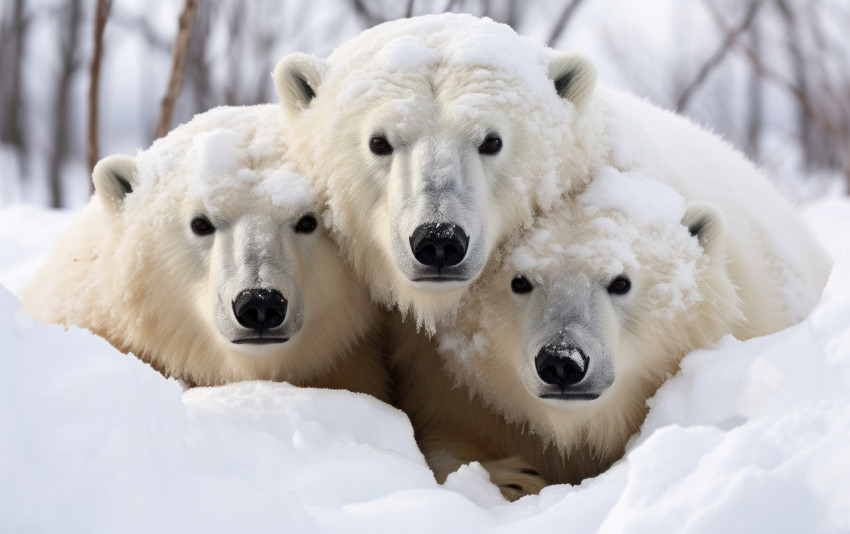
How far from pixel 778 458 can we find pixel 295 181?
5.38ft

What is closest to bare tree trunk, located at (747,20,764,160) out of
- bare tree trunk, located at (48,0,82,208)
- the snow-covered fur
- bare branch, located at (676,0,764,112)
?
bare branch, located at (676,0,764,112)

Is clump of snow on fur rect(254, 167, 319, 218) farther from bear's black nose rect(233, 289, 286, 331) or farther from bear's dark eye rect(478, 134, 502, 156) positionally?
bear's dark eye rect(478, 134, 502, 156)

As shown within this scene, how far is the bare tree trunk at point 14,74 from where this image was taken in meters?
13.5

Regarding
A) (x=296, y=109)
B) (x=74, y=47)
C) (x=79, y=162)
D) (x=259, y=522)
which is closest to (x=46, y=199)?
(x=79, y=162)

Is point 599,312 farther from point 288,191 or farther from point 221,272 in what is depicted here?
point 221,272

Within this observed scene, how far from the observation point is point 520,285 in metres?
2.59

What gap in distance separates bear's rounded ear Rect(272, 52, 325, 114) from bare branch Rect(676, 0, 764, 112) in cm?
890

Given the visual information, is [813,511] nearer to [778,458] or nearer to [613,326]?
[778,458]

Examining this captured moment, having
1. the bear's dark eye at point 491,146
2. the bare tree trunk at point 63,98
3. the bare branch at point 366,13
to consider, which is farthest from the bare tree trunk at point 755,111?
the bear's dark eye at point 491,146

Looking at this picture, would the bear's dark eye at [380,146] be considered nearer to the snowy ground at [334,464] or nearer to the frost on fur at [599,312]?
the frost on fur at [599,312]

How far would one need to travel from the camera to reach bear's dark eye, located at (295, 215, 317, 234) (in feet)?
8.99

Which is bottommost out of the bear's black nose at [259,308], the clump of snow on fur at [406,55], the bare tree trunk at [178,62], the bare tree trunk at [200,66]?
the bear's black nose at [259,308]

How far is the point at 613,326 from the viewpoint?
8.20 feet

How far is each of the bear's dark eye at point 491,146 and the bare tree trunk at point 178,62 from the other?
3357 millimetres
